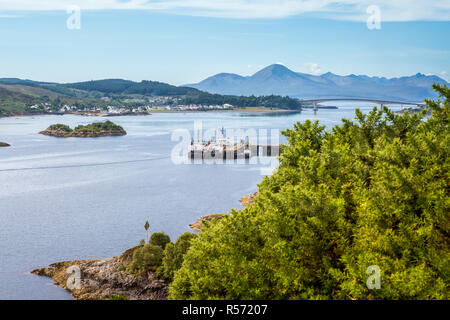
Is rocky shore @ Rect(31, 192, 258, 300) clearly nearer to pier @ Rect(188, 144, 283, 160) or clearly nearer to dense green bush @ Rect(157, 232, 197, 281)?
dense green bush @ Rect(157, 232, 197, 281)

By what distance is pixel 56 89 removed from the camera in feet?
541

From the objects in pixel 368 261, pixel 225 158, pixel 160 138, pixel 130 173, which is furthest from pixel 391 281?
pixel 160 138

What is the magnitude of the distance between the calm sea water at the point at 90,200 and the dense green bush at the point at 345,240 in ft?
30.5

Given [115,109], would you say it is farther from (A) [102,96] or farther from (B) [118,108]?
(A) [102,96]

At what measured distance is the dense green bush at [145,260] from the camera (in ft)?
53.1

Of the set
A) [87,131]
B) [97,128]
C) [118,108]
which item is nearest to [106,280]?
[87,131]

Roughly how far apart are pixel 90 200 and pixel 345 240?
26.2 meters

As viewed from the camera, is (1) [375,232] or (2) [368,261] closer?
(2) [368,261]

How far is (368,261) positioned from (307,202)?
164 centimetres

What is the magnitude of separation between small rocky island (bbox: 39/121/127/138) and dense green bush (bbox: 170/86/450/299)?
219 ft

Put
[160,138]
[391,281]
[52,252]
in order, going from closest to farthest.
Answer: [391,281] → [52,252] → [160,138]

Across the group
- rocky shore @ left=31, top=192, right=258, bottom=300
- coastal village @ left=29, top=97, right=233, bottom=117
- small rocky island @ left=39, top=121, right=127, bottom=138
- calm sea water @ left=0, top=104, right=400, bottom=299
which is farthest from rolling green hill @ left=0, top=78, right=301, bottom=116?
rocky shore @ left=31, top=192, right=258, bottom=300

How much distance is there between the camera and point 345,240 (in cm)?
719

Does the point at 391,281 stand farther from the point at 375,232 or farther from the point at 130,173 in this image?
the point at 130,173
